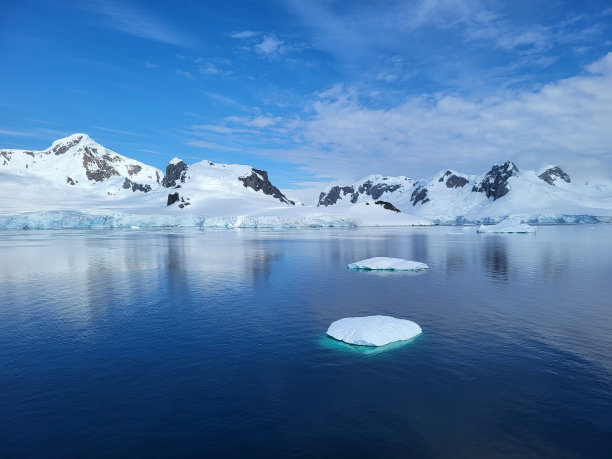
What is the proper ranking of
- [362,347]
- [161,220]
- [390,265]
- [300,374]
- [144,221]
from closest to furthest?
[300,374]
[362,347]
[390,265]
[144,221]
[161,220]

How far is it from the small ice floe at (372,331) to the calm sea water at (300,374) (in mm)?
598

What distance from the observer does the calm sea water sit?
424 inches

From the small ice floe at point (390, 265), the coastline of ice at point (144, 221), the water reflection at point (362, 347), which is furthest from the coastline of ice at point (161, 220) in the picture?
the water reflection at point (362, 347)

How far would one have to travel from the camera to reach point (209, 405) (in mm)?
12672

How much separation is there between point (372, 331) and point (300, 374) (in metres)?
4.87

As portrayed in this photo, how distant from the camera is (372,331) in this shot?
18391mm

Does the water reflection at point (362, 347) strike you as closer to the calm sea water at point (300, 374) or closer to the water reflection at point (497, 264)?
the calm sea water at point (300, 374)

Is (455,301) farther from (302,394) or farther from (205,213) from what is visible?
(205,213)

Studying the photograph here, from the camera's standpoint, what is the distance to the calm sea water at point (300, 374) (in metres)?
10.8

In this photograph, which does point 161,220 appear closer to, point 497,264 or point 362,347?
point 497,264

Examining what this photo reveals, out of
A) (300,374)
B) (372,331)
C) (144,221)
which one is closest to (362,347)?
(372,331)

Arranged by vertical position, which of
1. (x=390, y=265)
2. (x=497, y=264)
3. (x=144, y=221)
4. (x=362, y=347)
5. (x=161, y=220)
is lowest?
(x=497, y=264)

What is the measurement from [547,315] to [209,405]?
19.9m

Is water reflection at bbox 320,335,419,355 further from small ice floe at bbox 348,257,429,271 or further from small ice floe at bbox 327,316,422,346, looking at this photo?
small ice floe at bbox 348,257,429,271
